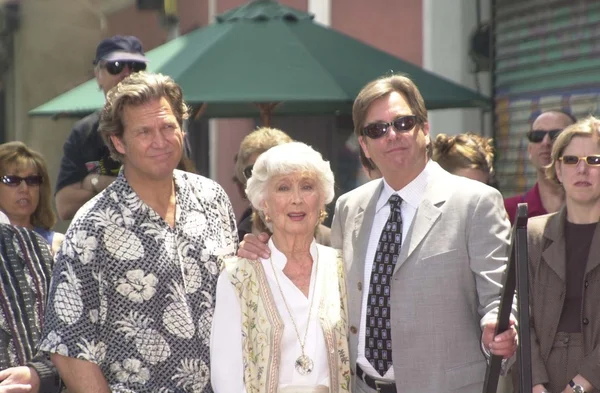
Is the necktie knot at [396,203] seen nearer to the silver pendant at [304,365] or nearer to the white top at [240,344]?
the white top at [240,344]

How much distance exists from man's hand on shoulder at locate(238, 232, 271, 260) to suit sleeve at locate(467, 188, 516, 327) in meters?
0.76

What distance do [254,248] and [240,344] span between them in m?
0.39

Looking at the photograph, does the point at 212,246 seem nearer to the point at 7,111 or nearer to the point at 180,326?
the point at 180,326

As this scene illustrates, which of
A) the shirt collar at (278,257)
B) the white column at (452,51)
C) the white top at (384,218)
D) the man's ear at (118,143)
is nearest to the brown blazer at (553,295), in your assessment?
the white top at (384,218)

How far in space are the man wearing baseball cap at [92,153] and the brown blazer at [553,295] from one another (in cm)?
238

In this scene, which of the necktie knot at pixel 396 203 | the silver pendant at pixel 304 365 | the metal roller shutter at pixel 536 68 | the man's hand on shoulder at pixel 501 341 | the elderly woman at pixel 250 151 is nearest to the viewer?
the man's hand on shoulder at pixel 501 341

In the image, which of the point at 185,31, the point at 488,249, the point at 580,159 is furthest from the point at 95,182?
the point at 185,31

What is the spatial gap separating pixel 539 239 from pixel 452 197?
0.82m

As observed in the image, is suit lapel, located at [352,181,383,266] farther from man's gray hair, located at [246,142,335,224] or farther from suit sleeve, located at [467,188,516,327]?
suit sleeve, located at [467,188,516,327]

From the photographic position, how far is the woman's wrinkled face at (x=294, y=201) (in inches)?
171

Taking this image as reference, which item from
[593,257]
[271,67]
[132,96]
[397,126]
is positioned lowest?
[593,257]

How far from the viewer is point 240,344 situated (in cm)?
423

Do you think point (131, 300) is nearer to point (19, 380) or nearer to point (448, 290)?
point (19, 380)

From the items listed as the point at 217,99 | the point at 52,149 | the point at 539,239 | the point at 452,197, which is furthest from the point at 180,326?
the point at 52,149
